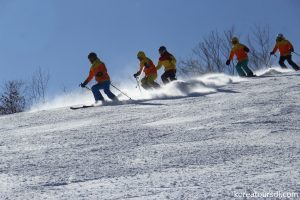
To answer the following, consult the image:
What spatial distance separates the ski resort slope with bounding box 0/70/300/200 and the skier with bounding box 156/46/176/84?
530cm

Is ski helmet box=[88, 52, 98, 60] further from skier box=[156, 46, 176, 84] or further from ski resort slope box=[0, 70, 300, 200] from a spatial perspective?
ski resort slope box=[0, 70, 300, 200]

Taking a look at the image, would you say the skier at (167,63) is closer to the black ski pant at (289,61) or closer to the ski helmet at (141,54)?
the ski helmet at (141,54)

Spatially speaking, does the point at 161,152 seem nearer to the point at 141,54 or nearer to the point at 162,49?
the point at 141,54

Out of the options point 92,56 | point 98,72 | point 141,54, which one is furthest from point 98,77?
point 141,54

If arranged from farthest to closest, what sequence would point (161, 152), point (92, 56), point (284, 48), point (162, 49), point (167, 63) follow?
→ point (284, 48) < point (167, 63) < point (162, 49) < point (92, 56) < point (161, 152)

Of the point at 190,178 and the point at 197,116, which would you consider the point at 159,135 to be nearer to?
the point at 197,116

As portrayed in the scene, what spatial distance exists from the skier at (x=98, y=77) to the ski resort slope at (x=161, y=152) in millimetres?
2843

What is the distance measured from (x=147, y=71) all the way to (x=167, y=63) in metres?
0.95

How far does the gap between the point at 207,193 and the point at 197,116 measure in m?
4.53

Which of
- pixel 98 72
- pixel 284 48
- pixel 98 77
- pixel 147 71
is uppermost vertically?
pixel 284 48

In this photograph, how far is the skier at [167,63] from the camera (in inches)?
615

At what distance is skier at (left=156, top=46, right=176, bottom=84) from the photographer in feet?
51.3

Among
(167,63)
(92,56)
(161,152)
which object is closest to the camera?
(161,152)

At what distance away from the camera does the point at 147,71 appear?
593 inches
